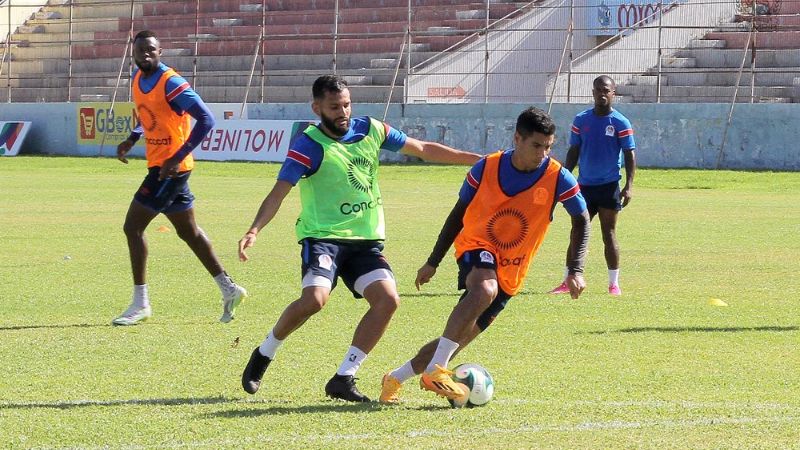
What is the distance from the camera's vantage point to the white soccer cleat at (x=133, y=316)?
9.73 metres

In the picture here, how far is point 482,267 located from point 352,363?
34.4 inches

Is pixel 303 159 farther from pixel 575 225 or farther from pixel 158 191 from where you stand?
pixel 158 191

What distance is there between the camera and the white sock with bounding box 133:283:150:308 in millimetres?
9938

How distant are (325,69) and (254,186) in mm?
12521

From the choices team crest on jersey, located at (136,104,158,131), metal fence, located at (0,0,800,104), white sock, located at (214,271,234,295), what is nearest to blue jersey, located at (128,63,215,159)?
team crest on jersey, located at (136,104,158,131)

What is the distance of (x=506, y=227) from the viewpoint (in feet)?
23.2

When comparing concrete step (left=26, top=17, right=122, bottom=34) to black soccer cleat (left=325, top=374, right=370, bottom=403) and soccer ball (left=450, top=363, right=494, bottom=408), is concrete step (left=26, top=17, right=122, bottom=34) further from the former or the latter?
soccer ball (left=450, top=363, right=494, bottom=408)

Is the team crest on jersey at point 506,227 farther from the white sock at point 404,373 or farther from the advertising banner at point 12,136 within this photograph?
the advertising banner at point 12,136

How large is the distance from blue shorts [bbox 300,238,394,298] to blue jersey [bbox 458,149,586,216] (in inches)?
23.6

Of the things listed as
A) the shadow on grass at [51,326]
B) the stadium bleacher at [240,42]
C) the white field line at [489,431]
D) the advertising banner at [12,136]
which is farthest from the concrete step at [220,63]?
the white field line at [489,431]

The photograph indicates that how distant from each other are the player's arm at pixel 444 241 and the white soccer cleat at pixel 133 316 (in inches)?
135

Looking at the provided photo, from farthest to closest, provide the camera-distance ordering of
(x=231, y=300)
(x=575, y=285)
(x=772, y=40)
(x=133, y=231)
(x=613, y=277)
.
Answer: (x=772, y=40) < (x=613, y=277) < (x=133, y=231) < (x=231, y=300) < (x=575, y=285)

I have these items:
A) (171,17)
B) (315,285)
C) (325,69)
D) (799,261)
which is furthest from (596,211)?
(171,17)

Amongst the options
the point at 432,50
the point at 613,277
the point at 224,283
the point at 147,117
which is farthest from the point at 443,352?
the point at 432,50
